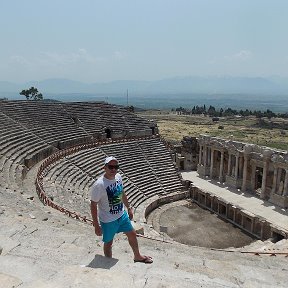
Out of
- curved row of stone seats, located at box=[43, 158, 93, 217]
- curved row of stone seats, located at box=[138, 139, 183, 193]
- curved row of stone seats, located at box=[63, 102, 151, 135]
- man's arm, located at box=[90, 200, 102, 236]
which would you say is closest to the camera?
man's arm, located at box=[90, 200, 102, 236]

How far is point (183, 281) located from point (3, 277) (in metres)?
2.79

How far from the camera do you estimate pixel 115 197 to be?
7.02 metres

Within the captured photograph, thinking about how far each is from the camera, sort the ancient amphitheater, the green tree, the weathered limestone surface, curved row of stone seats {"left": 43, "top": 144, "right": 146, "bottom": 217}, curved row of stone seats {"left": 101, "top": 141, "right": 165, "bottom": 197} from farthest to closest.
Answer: the green tree < curved row of stone seats {"left": 101, "top": 141, "right": 165, "bottom": 197} < curved row of stone seats {"left": 43, "top": 144, "right": 146, "bottom": 217} < the ancient amphitheater < the weathered limestone surface

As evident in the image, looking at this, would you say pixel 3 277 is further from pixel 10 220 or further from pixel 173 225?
pixel 173 225

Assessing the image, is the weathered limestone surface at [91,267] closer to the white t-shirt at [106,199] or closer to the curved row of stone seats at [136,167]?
the white t-shirt at [106,199]

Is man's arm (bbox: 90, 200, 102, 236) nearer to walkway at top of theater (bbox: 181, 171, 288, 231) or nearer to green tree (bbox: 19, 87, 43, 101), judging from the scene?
walkway at top of theater (bbox: 181, 171, 288, 231)

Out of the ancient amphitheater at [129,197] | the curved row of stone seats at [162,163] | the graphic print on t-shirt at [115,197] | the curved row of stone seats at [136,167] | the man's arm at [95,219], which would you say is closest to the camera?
the ancient amphitheater at [129,197]

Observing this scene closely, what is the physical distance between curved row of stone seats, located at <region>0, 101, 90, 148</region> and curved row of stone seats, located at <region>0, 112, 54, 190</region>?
44.4 inches

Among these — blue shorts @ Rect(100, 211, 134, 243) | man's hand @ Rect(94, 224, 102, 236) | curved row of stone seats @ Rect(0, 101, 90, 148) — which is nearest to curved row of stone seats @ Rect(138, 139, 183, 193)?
curved row of stone seats @ Rect(0, 101, 90, 148)

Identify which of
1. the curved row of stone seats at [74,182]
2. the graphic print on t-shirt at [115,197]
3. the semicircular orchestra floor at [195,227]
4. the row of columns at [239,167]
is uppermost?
the graphic print on t-shirt at [115,197]

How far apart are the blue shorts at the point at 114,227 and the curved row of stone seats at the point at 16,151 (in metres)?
12.0

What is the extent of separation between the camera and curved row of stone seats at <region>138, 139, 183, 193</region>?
31.6 m

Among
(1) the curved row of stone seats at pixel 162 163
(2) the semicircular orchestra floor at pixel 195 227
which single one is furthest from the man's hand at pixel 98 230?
(1) the curved row of stone seats at pixel 162 163

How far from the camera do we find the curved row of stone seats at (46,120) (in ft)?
103
